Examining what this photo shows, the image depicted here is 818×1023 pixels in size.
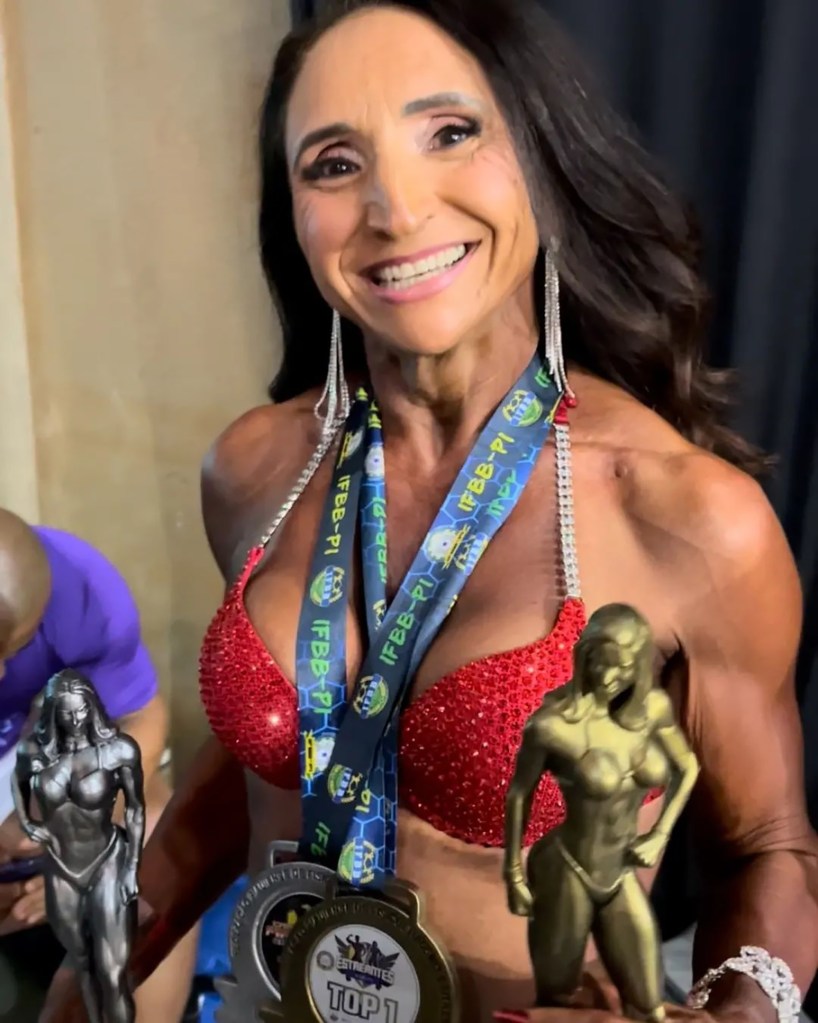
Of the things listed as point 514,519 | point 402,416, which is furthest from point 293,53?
point 514,519

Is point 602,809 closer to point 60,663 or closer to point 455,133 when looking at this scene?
point 455,133

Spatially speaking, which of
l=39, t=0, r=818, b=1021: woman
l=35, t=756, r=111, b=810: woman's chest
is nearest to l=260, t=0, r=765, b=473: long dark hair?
l=39, t=0, r=818, b=1021: woman

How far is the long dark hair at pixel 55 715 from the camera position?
0.67m

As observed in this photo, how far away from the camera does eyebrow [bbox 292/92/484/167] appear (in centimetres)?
83

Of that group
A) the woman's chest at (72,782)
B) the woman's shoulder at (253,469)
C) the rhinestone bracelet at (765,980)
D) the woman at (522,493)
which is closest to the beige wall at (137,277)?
the woman's shoulder at (253,469)

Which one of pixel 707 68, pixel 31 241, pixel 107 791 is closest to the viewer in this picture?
pixel 107 791

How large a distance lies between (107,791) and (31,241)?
144 cm

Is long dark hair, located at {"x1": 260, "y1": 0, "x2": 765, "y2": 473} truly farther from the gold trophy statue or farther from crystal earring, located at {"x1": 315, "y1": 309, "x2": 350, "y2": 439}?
the gold trophy statue

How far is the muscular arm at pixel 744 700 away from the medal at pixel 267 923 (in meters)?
0.30

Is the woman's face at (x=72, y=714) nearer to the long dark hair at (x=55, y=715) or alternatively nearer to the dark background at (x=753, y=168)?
the long dark hair at (x=55, y=715)

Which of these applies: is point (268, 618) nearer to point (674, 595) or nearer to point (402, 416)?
point (402, 416)

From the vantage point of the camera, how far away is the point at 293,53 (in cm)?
94

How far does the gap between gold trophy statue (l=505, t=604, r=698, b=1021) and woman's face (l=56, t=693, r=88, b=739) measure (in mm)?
266

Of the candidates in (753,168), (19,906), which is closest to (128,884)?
(19,906)
